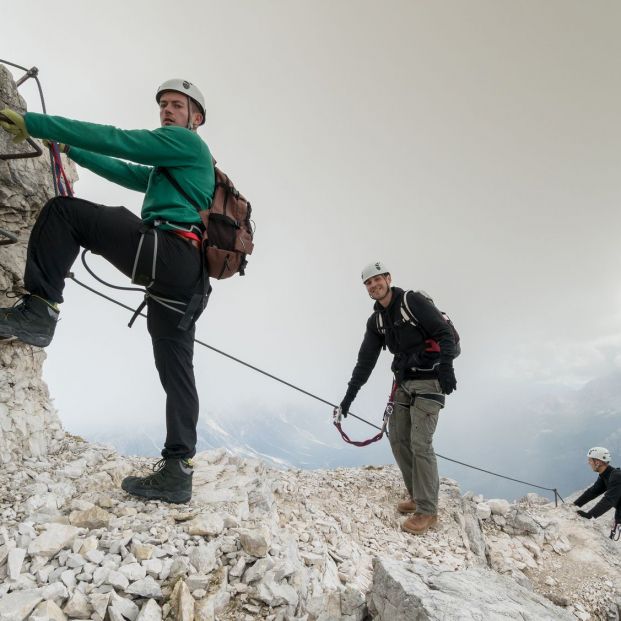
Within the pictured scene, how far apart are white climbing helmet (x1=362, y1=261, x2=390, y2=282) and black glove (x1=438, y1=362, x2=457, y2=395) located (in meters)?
2.18

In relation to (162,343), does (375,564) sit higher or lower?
lower

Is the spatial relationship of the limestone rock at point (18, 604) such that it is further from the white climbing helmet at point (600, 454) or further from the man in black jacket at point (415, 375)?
the white climbing helmet at point (600, 454)

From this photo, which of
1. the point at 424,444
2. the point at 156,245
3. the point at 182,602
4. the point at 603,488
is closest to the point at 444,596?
the point at 182,602

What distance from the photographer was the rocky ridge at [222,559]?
2.89 m

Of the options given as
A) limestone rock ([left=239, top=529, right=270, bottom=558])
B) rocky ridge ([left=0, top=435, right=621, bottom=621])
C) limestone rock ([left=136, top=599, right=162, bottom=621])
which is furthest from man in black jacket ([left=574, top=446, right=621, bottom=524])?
limestone rock ([left=136, top=599, right=162, bottom=621])

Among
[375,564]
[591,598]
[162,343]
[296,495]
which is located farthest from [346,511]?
[162,343]

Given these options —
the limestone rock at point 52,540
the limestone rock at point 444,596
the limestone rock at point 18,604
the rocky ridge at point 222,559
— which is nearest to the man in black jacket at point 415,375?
the rocky ridge at point 222,559

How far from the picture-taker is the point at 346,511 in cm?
688

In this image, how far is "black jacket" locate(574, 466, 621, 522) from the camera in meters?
10.5

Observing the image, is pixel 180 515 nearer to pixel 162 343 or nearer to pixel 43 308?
pixel 162 343

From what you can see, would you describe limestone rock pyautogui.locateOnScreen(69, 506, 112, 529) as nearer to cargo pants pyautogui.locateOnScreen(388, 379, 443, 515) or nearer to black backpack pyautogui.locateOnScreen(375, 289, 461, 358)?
cargo pants pyautogui.locateOnScreen(388, 379, 443, 515)

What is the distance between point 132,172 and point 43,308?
7.21 feet

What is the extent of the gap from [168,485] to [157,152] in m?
3.63

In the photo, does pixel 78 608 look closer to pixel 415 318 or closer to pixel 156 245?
pixel 156 245
